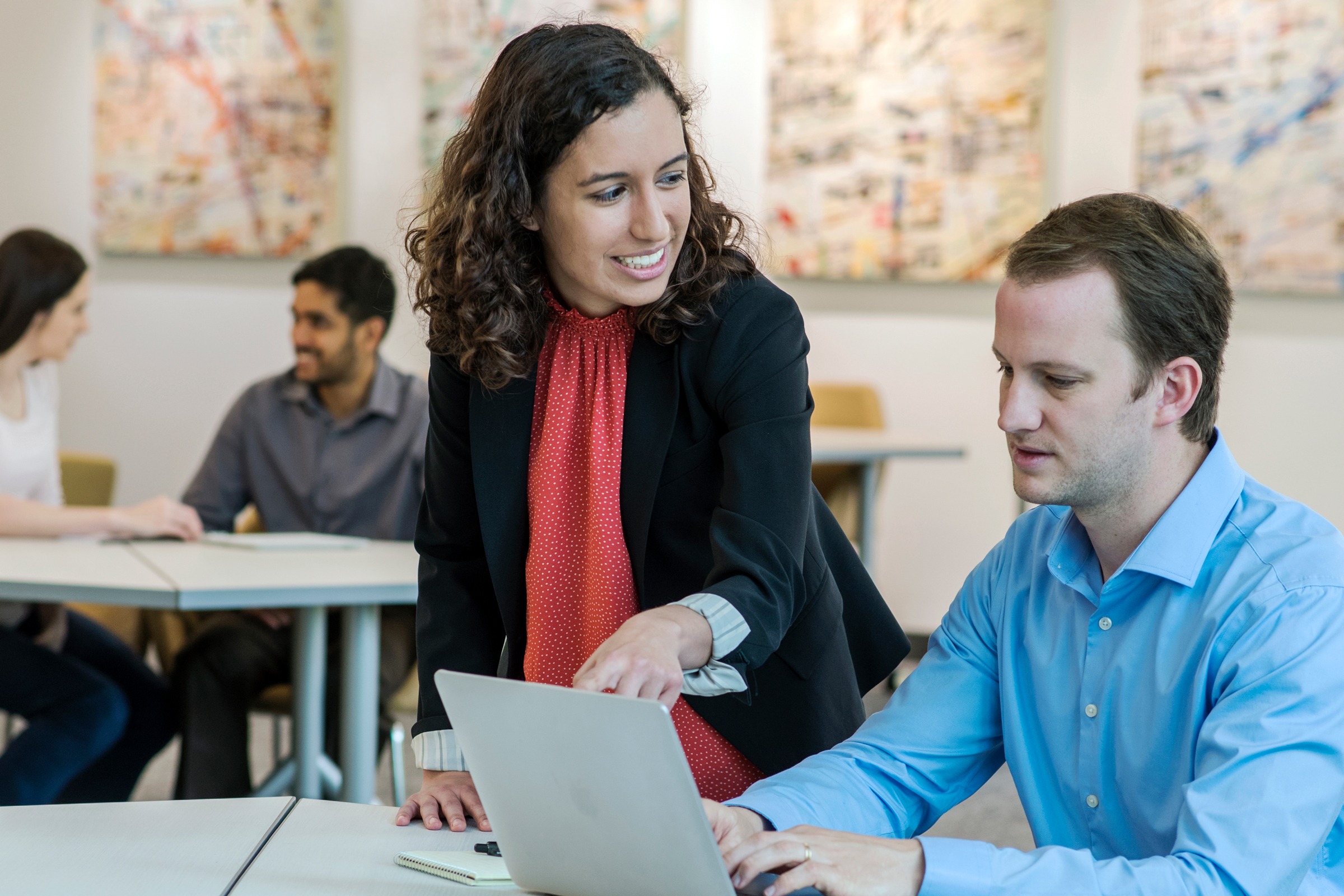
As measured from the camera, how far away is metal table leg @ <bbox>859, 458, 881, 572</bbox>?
4.64 m

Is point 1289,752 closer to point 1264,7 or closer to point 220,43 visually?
point 1264,7

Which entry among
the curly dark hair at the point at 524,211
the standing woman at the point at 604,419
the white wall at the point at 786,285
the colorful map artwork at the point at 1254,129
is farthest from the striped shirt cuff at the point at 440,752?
the colorful map artwork at the point at 1254,129

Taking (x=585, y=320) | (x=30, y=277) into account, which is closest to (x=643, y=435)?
(x=585, y=320)

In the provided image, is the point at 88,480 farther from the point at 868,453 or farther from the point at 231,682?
the point at 868,453

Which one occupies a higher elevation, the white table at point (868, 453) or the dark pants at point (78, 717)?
the white table at point (868, 453)

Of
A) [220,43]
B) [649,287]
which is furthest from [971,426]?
[649,287]

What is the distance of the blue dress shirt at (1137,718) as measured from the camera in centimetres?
105

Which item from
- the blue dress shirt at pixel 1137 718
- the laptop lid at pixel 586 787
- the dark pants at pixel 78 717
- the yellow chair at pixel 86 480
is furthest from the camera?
the yellow chair at pixel 86 480

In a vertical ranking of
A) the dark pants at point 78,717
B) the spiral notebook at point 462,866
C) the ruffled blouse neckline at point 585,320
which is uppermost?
the ruffled blouse neckline at point 585,320

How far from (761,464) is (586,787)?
43cm

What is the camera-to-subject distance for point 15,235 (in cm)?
323

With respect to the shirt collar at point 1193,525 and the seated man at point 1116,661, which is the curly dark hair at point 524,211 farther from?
the shirt collar at point 1193,525

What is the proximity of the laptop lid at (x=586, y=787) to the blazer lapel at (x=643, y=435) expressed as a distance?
0.39 m

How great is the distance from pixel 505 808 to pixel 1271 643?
0.62 meters
